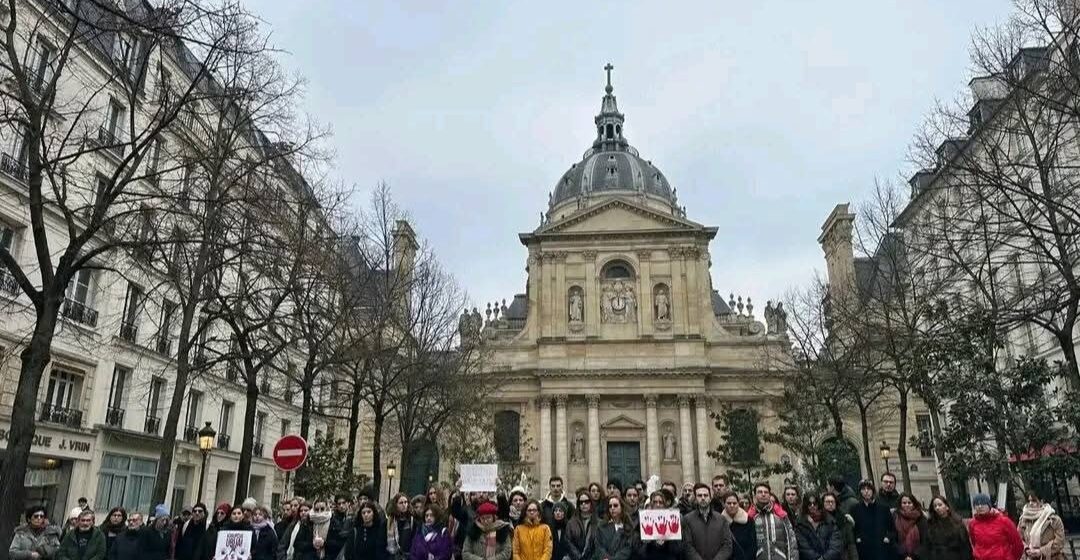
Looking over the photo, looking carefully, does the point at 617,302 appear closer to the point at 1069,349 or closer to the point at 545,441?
the point at 545,441

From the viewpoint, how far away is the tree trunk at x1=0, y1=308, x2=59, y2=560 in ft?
30.1

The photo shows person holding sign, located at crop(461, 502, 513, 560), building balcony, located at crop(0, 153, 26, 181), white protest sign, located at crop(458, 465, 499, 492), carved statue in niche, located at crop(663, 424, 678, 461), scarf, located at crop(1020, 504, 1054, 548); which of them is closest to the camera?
person holding sign, located at crop(461, 502, 513, 560)

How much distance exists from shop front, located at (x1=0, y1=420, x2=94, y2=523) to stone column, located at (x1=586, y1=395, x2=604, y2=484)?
86.7ft

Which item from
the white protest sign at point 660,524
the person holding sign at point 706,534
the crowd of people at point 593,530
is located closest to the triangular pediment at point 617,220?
the crowd of people at point 593,530

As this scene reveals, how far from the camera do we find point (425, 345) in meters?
24.5

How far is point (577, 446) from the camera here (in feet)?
138

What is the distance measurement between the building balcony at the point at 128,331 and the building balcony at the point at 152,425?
273 cm

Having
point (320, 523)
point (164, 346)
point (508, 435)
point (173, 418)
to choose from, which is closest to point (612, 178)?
point (508, 435)

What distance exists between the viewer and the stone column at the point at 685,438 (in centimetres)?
4062

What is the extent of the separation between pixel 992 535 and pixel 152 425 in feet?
76.1

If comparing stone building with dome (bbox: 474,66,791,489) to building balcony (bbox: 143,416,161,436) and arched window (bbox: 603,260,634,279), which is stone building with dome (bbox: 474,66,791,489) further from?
building balcony (bbox: 143,416,161,436)

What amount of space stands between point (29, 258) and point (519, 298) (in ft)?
164

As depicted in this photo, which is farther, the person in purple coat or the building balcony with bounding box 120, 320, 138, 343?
the building balcony with bounding box 120, 320, 138, 343

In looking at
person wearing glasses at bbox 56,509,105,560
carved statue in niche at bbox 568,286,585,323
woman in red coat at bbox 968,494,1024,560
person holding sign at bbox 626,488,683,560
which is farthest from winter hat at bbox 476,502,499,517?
carved statue in niche at bbox 568,286,585,323
